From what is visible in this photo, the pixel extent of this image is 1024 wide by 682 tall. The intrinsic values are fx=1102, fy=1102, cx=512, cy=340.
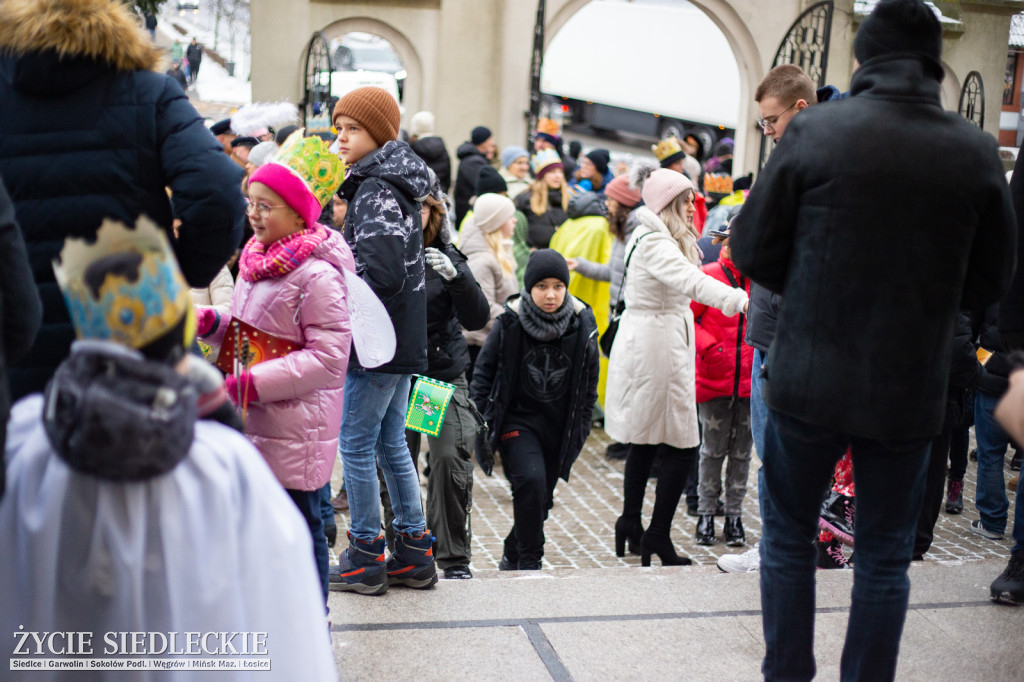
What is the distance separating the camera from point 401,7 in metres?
16.2

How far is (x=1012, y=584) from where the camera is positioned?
434 centimetres

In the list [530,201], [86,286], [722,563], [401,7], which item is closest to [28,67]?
[86,286]

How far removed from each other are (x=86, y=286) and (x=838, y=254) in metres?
1.93

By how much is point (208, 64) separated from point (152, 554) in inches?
1408

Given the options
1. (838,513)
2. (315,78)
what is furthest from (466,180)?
(838,513)

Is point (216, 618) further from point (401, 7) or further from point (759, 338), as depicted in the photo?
point (401, 7)

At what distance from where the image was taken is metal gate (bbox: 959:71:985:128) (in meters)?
14.7

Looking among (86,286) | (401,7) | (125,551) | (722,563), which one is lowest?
(722,563)

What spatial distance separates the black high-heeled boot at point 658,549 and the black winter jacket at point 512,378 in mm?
585

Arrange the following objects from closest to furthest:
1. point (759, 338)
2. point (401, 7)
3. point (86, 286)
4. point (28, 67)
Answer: point (86, 286) < point (28, 67) < point (759, 338) < point (401, 7)

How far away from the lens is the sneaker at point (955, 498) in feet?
23.4

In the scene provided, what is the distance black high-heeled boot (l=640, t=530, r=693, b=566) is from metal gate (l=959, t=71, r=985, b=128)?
1087 cm

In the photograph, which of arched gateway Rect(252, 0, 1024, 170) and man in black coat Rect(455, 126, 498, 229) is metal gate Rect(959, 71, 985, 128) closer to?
arched gateway Rect(252, 0, 1024, 170)

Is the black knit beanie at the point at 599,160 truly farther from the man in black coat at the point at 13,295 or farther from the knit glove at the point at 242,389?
the man in black coat at the point at 13,295
